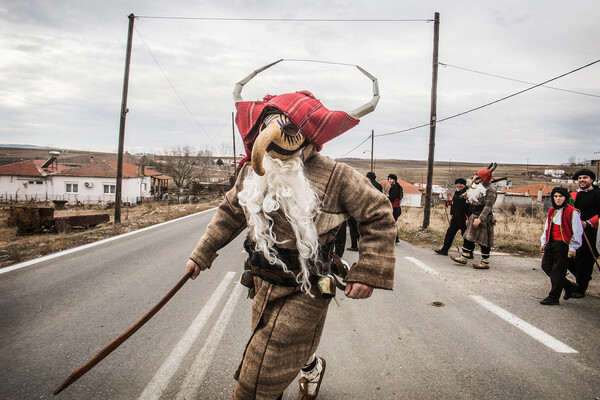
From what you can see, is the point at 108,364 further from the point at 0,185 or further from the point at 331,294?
the point at 0,185

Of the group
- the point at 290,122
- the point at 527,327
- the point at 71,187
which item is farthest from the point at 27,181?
the point at 527,327

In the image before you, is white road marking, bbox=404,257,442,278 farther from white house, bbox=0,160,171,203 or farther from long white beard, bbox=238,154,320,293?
white house, bbox=0,160,171,203

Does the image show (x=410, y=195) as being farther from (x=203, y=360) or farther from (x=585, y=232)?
(x=203, y=360)

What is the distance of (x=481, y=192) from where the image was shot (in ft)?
21.6

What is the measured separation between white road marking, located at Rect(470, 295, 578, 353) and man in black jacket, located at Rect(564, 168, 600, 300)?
1.23 m

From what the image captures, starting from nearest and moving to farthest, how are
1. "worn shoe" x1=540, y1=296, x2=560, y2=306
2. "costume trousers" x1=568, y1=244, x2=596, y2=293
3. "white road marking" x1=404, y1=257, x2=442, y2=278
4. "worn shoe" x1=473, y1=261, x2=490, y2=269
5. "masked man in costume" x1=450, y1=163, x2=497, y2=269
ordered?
"worn shoe" x1=540, y1=296, x2=560, y2=306, "costume trousers" x1=568, y1=244, x2=596, y2=293, "white road marking" x1=404, y1=257, x2=442, y2=278, "worn shoe" x1=473, y1=261, x2=490, y2=269, "masked man in costume" x1=450, y1=163, x2=497, y2=269

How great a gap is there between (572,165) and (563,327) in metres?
120

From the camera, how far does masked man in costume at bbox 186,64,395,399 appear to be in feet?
5.48

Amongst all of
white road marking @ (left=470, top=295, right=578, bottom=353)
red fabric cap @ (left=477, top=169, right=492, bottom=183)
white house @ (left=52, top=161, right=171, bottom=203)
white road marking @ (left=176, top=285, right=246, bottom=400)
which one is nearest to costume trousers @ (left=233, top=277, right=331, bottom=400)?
white road marking @ (left=176, top=285, right=246, bottom=400)

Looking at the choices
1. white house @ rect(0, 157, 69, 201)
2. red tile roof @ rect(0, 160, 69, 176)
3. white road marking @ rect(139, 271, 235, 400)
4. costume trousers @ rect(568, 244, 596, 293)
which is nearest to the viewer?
white road marking @ rect(139, 271, 235, 400)

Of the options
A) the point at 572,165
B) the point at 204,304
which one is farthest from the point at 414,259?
the point at 572,165

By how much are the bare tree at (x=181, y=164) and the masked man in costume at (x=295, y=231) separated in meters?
62.3

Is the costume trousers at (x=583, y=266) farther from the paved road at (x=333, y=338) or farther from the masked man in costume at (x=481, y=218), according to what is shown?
the masked man in costume at (x=481, y=218)

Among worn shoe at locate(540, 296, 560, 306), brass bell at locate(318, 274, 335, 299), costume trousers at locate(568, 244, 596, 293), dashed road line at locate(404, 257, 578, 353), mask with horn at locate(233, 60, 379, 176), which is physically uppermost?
mask with horn at locate(233, 60, 379, 176)
